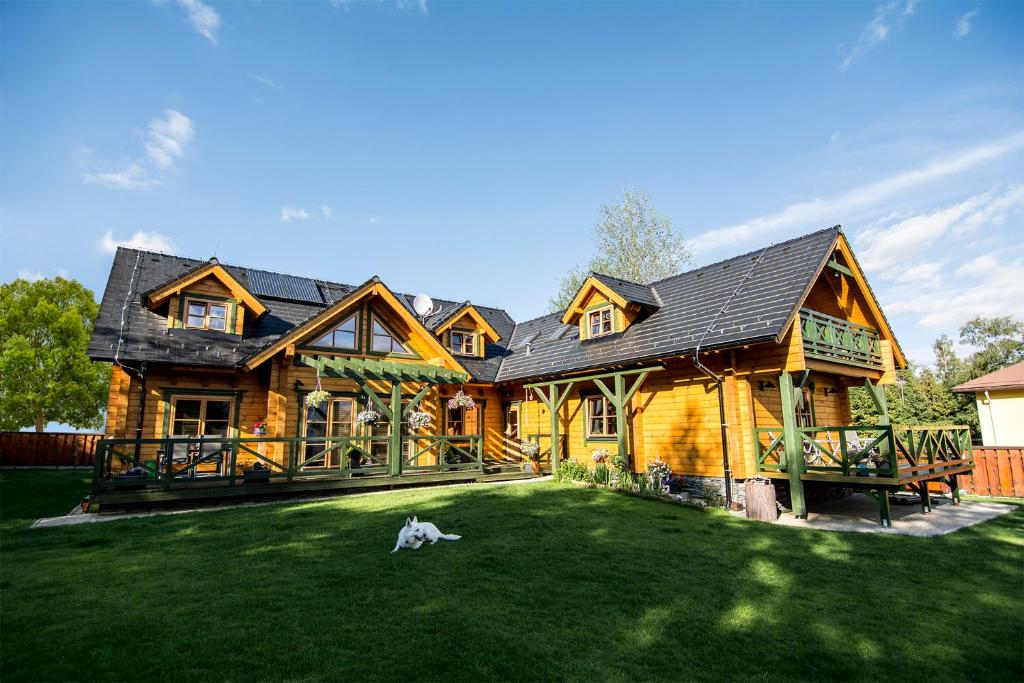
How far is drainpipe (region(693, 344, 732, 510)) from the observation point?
12.0 m

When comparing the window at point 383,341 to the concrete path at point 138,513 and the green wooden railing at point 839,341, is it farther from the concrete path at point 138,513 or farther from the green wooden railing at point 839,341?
the green wooden railing at point 839,341

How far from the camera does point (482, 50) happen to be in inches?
558

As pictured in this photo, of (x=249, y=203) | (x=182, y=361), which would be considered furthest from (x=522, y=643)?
(x=249, y=203)

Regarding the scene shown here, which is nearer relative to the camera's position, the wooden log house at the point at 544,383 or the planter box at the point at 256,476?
the wooden log house at the point at 544,383

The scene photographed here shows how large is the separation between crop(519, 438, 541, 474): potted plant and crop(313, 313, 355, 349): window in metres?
6.69

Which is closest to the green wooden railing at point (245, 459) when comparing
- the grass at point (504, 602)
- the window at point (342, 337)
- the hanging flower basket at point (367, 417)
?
the hanging flower basket at point (367, 417)

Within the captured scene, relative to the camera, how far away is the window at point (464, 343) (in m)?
19.7

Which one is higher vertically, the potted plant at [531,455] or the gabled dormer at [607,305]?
the gabled dormer at [607,305]

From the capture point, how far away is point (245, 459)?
46.0ft

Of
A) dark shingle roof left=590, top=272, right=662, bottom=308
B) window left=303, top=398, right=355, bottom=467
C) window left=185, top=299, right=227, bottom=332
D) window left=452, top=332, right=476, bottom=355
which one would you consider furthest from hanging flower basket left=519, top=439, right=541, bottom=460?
window left=185, top=299, right=227, bottom=332

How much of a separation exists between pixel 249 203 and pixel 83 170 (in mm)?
4061

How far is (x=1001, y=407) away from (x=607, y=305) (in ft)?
60.1

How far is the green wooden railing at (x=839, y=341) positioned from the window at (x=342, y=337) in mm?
12884

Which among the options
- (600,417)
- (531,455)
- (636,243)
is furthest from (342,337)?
(636,243)
